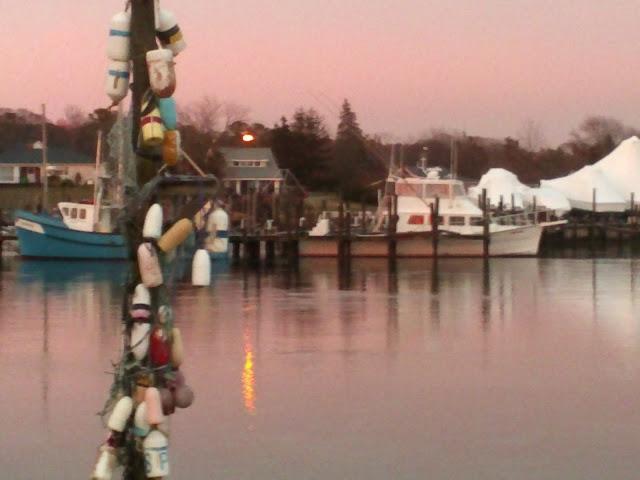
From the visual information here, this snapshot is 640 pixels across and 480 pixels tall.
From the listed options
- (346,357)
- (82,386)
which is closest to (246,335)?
(346,357)

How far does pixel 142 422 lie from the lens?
8.46 metres

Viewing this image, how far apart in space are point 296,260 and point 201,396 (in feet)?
113

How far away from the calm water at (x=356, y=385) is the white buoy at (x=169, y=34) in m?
A: 3.69

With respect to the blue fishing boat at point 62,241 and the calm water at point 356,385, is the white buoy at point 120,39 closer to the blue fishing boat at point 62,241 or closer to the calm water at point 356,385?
the calm water at point 356,385

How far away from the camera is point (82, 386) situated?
16078mm

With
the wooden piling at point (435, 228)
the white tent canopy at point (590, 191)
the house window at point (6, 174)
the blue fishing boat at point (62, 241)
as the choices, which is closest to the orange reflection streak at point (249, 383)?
the blue fishing boat at point (62, 241)

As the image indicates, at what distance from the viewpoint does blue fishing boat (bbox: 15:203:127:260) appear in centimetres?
4803

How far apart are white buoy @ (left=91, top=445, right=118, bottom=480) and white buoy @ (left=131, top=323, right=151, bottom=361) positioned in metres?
0.60

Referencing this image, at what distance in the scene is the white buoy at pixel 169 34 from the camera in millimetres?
9031

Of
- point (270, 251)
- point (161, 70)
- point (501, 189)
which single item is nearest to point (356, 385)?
point (161, 70)

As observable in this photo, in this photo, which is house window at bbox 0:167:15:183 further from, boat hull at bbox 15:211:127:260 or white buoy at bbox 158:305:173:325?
white buoy at bbox 158:305:173:325

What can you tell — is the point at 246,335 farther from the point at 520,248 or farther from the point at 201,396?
the point at 520,248

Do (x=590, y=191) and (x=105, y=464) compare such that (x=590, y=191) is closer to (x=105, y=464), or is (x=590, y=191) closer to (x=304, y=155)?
(x=304, y=155)

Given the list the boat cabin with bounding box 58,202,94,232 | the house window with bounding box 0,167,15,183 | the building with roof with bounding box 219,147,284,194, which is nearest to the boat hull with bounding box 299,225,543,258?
the boat cabin with bounding box 58,202,94,232
